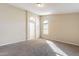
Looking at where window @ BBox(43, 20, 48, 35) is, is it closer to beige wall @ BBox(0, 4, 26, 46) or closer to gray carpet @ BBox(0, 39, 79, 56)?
beige wall @ BBox(0, 4, 26, 46)

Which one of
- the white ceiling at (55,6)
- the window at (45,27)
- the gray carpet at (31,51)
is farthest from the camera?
the window at (45,27)

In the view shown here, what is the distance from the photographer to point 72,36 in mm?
6703

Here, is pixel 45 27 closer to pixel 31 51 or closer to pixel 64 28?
pixel 64 28

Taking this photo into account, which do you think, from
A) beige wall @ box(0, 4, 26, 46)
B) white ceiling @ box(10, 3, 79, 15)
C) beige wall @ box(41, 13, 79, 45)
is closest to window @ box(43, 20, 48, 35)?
beige wall @ box(41, 13, 79, 45)

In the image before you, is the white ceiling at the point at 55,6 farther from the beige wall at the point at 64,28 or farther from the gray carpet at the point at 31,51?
the gray carpet at the point at 31,51

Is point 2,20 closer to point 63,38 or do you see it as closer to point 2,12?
point 2,12

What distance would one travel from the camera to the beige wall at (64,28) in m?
6.48

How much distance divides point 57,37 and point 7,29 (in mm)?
4155

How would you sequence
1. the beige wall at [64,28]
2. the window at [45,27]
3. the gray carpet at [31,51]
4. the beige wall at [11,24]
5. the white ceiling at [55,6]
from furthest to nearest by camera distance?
the window at [45,27]
the beige wall at [64,28]
the beige wall at [11,24]
the white ceiling at [55,6]
the gray carpet at [31,51]

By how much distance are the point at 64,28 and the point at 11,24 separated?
400 cm

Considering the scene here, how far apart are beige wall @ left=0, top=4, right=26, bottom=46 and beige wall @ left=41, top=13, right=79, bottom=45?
256 cm

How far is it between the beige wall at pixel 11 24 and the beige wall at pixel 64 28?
256 cm

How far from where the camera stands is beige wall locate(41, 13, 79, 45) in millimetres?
6480

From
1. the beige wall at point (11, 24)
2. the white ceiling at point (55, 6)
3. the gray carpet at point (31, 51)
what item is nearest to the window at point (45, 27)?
the beige wall at point (11, 24)
